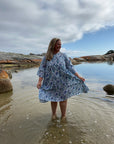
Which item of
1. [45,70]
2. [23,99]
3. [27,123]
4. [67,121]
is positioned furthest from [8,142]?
[23,99]

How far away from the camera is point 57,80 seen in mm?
2514

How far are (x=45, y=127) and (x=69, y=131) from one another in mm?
507

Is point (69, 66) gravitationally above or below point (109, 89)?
above

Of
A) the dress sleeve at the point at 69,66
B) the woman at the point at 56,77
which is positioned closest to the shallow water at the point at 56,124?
the woman at the point at 56,77

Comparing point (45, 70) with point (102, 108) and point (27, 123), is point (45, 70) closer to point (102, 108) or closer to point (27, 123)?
point (27, 123)

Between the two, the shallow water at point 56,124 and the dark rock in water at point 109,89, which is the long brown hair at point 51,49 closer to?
the shallow water at point 56,124

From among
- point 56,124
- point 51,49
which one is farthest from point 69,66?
point 56,124

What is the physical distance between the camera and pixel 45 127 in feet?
8.24

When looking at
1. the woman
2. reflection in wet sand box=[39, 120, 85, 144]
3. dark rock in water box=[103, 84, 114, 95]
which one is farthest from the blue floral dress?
dark rock in water box=[103, 84, 114, 95]

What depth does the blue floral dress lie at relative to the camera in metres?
2.51

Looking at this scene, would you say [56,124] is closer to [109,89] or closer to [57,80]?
[57,80]

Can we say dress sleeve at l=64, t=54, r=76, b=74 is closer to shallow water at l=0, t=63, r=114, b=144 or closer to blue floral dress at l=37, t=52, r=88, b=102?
blue floral dress at l=37, t=52, r=88, b=102

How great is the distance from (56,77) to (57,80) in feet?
0.22

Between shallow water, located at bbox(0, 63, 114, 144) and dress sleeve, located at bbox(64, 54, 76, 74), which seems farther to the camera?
dress sleeve, located at bbox(64, 54, 76, 74)
